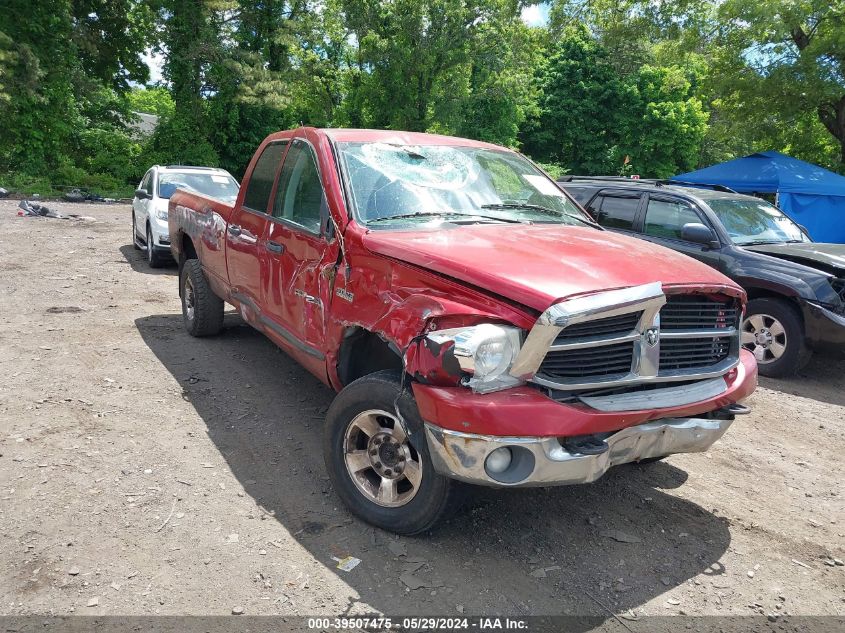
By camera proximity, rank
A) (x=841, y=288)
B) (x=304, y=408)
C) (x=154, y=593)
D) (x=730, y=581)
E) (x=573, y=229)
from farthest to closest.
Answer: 1. (x=841, y=288)
2. (x=304, y=408)
3. (x=573, y=229)
4. (x=730, y=581)
5. (x=154, y=593)

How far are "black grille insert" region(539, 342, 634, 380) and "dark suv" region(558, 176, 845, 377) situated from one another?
3536 millimetres

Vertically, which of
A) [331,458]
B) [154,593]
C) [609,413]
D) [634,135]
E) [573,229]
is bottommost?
[154,593]

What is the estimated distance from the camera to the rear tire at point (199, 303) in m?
6.41

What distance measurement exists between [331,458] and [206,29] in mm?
29000

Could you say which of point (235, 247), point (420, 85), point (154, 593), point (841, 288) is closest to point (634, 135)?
point (420, 85)

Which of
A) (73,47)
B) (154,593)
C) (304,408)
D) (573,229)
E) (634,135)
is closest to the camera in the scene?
(154,593)

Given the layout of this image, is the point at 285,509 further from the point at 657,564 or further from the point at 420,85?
the point at 420,85

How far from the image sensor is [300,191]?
4.47 meters

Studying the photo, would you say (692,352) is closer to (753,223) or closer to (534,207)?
(534,207)

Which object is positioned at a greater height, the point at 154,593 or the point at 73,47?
the point at 73,47

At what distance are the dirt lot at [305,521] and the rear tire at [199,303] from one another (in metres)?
0.82

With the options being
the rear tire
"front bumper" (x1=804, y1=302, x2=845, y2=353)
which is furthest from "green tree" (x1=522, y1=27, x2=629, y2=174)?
the rear tire

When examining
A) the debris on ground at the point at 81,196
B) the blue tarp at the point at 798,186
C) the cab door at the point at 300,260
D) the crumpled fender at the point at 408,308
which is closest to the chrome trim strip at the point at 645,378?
the crumpled fender at the point at 408,308

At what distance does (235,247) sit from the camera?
5.31 meters
